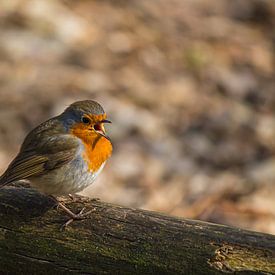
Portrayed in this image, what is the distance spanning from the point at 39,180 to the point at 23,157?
168 millimetres

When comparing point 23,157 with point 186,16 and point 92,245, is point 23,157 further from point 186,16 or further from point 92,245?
point 186,16

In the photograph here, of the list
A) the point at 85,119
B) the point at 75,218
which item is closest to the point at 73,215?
the point at 75,218

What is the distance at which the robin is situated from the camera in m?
4.23

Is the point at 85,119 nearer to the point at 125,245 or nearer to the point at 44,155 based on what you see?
the point at 44,155

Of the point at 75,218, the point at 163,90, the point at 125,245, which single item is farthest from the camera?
the point at 163,90

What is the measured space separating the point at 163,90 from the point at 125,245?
4.36 m

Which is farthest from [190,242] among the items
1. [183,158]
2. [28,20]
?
[28,20]

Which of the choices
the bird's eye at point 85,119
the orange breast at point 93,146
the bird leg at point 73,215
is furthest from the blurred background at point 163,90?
the bird leg at point 73,215

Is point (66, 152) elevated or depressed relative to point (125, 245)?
elevated

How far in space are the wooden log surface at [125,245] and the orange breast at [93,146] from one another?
2.01 feet

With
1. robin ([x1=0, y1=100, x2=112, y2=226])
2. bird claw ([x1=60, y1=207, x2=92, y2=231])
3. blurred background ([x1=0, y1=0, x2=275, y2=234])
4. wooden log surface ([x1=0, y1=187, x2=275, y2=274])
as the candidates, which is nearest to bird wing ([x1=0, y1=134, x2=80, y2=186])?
robin ([x1=0, y1=100, x2=112, y2=226])

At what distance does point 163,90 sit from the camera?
25.5 ft

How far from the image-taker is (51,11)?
8414 mm

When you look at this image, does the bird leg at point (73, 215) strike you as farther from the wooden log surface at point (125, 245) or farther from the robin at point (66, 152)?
the robin at point (66, 152)
